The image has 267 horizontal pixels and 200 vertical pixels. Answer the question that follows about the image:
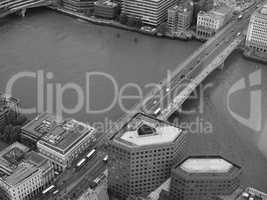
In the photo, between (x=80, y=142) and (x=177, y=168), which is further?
(x=80, y=142)

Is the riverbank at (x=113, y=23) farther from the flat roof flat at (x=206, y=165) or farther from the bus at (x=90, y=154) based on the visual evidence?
the flat roof flat at (x=206, y=165)

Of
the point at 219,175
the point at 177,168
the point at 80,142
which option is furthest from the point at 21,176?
the point at 219,175

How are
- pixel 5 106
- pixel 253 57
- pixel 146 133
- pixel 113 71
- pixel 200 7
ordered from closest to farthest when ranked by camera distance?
A: pixel 146 133 → pixel 5 106 → pixel 113 71 → pixel 253 57 → pixel 200 7

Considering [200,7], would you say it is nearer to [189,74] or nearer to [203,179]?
[189,74]

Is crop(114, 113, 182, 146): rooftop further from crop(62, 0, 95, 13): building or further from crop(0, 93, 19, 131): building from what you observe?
crop(62, 0, 95, 13): building

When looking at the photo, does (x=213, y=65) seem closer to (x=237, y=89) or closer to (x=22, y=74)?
(x=237, y=89)

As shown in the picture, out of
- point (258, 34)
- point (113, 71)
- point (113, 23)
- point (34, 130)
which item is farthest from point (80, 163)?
point (258, 34)
